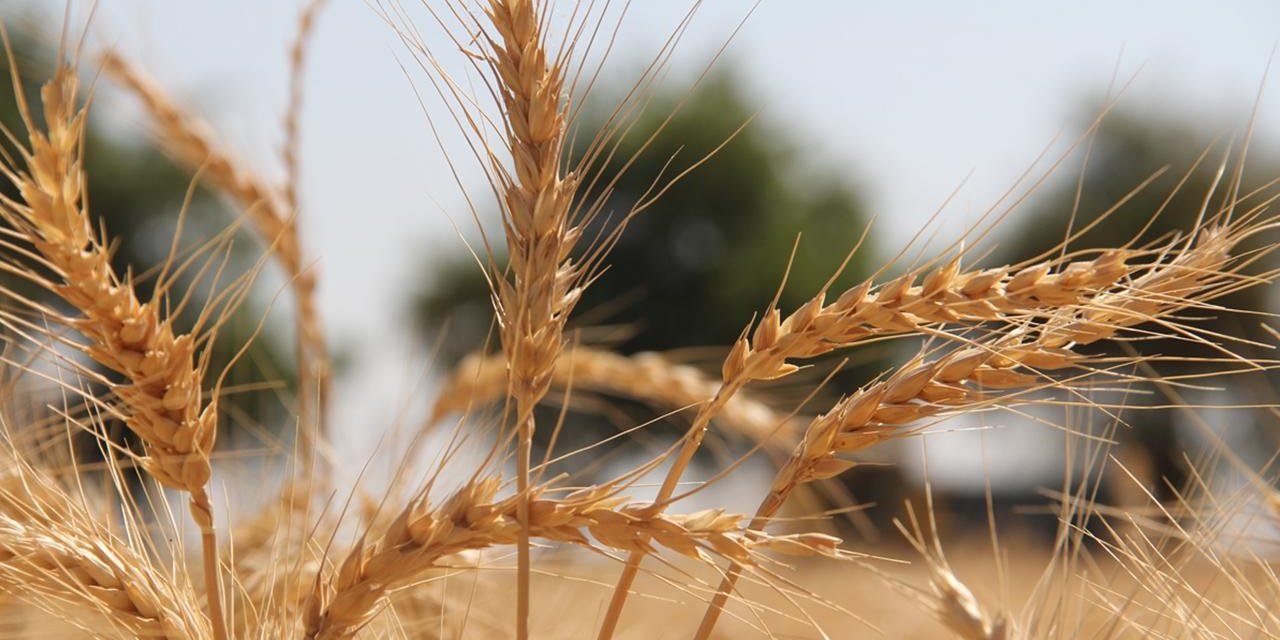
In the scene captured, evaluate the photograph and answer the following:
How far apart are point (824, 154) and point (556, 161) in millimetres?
14613

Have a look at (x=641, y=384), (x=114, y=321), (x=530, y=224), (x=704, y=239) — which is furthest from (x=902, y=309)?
(x=704, y=239)

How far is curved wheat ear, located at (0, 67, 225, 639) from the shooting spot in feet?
2.04

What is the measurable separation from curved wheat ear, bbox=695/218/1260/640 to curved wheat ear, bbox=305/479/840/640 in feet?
0.12

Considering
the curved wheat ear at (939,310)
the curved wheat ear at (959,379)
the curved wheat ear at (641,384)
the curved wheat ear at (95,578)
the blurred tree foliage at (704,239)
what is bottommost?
the blurred tree foliage at (704,239)

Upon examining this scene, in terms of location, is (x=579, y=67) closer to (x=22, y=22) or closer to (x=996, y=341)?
(x=996, y=341)

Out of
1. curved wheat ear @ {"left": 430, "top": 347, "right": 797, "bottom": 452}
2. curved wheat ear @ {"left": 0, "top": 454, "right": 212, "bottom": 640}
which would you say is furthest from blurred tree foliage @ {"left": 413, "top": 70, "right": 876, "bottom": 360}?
curved wheat ear @ {"left": 0, "top": 454, "right": 212, "bottom": 640}

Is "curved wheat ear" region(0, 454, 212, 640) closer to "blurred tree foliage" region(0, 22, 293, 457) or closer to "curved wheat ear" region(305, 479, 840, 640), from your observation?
"curved wheat ear" region(305, 479, 840, 640)

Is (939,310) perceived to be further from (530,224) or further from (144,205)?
(144,205)

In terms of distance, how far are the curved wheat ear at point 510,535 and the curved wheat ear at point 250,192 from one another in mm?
1213

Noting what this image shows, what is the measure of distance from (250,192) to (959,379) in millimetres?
1610

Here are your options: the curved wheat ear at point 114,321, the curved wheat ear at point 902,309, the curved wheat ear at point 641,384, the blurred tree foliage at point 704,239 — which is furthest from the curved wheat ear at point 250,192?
the blurred tree foliage at point 704,239

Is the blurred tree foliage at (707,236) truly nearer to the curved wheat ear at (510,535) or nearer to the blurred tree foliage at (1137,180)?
the blurred tree foliage at (1137,180)

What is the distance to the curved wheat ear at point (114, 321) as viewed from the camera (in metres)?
0.62

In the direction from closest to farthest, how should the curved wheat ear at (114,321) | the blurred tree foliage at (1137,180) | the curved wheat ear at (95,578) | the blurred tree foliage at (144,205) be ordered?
the curved wheat ear at (114,321) < the curved wheat ear at (95,578) < the blurred tree foliage at (144,205) < the blurred tree foliage at (1137,180)
